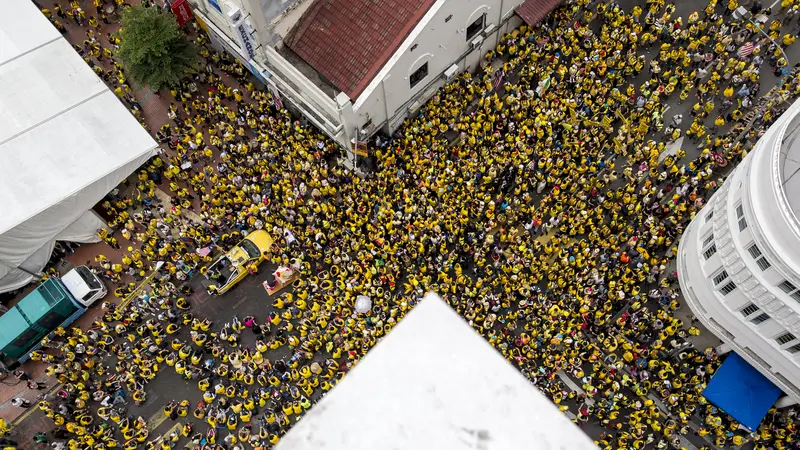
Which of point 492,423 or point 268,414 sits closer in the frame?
point 492,423

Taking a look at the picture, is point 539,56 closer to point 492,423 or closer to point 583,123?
point 583,123

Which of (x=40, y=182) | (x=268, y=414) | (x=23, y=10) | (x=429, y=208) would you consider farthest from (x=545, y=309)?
(x=23, y=10)

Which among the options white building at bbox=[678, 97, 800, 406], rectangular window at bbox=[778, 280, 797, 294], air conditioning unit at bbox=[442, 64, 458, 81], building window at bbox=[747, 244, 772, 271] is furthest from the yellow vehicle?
rectangular window at bbox=[778, 280, 797, 294]

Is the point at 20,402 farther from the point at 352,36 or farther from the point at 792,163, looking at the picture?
the point at 792,163

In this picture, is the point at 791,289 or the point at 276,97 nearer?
the point at 791,289

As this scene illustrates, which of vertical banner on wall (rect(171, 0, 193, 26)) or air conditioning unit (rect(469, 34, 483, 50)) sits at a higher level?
vertical banner on wall (rect(171, 0, 193, 26))

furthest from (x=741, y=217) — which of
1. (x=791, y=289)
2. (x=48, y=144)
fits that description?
(x=48, y=144)

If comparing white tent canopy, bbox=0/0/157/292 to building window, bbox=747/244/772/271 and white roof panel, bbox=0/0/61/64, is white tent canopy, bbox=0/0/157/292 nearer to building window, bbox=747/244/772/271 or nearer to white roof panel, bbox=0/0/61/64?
white roof panel, bbox=0/0/61/64
